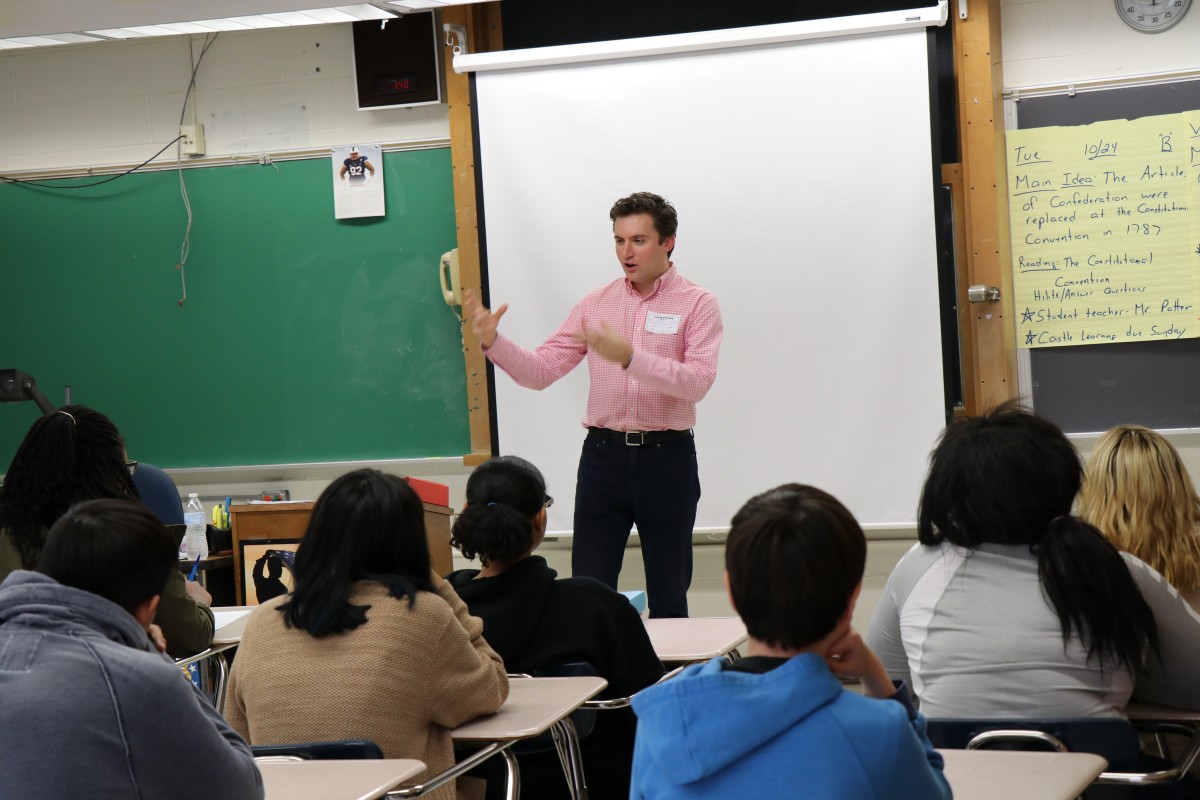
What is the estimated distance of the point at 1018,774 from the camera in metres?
1.60

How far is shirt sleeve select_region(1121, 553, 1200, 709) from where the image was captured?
6.45ft

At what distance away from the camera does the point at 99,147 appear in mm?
5516

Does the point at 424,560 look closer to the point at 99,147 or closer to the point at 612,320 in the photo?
the point at 612,320

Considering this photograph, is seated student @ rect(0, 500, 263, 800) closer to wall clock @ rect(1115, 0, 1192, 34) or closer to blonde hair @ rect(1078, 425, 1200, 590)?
blonde hair @ rect(1078, 425, 1200, 590)

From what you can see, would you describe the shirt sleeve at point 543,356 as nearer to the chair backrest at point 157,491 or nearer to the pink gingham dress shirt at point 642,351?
the pink gingham dress shirt at point 642,351

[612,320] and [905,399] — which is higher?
[612,320]

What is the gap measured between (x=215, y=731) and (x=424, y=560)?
2.06 ft

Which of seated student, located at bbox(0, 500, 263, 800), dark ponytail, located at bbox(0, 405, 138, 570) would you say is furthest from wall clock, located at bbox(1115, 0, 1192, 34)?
seated student, located at bbox(0, 500, 263, 800)

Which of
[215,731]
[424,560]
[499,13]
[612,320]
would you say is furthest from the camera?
[499,13]

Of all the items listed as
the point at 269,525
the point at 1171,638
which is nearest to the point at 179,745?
the point at 1171,638

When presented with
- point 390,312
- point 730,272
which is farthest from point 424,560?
point 390,312

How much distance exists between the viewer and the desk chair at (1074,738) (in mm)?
1796

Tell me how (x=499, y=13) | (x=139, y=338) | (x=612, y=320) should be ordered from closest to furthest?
1. (x=612, y=320)
2. (x=499, y=13)
3. (x=139, y=338)

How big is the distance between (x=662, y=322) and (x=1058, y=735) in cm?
228
